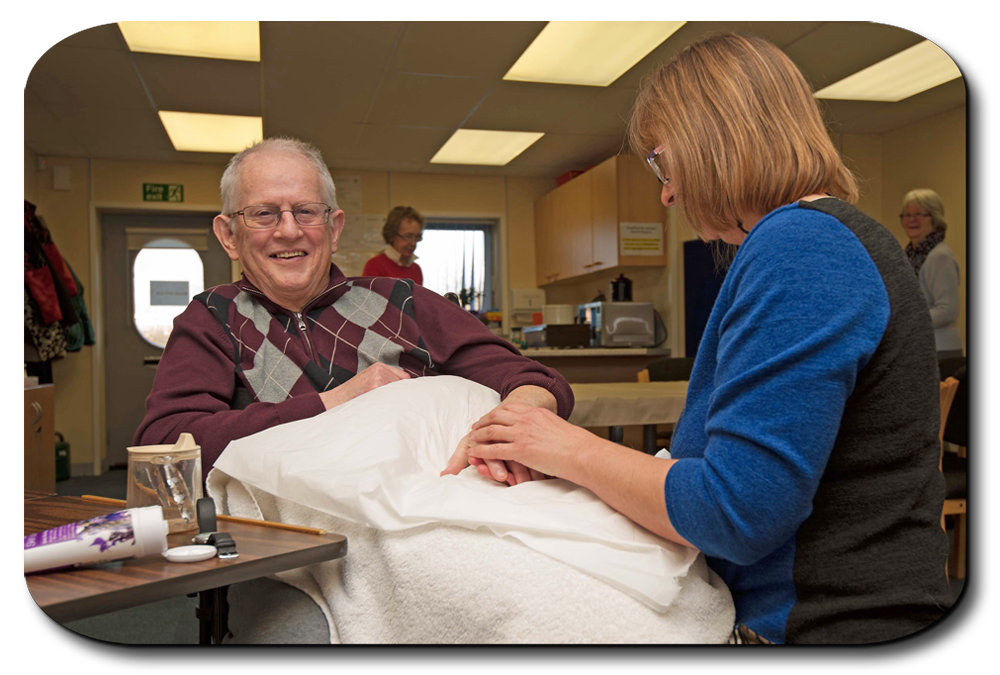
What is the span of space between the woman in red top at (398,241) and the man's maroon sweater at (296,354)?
3.14m

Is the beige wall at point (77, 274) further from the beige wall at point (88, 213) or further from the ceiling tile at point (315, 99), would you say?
the ceiling tile at point (315, 99)

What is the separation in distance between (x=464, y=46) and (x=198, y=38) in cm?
129

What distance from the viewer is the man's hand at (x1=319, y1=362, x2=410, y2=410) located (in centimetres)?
111

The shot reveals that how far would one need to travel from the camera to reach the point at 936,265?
3938 mm

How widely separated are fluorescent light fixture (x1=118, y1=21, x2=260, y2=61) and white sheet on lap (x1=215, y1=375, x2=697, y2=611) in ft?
9.65

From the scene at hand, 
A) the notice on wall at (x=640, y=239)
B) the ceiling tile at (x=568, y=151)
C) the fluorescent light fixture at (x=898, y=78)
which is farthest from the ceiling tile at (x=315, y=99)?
the fluorescent light fixture at (x=898, y=78)

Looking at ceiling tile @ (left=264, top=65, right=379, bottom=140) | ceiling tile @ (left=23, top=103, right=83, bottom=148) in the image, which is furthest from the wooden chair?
ceiling tile @ (left=23, top=103, right=83, bottom=148)

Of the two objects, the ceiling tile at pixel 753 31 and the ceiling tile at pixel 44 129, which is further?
the ceiling tile at pixel 44 129

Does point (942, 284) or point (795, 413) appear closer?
point (795, 413)

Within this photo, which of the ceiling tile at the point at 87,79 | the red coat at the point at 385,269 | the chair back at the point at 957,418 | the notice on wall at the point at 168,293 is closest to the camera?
the chair back at the point at 957,418

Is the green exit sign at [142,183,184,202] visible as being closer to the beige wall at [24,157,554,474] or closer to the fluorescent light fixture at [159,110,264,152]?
the beige wall at [24,157,554,474]

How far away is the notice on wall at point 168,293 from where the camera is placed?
5816 millimetres

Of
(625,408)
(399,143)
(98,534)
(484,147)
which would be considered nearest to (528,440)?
(98,534)

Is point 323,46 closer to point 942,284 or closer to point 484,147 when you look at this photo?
point 484,147
